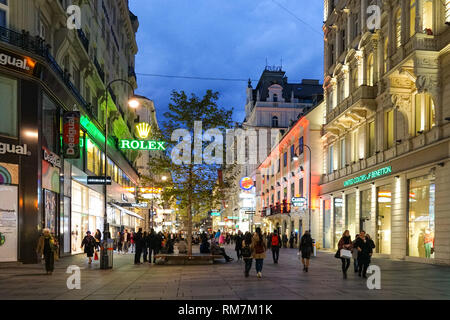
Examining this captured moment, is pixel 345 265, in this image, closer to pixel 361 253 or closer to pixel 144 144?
pixel 361 253

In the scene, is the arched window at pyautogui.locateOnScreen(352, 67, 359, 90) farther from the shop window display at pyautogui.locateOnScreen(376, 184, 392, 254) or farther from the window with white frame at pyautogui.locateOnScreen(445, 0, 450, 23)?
the window with white frame at pyautogui.locateOnScreen(445, 0, 450, 23)

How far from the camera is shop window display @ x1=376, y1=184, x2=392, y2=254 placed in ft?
100

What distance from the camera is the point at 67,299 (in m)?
12.0

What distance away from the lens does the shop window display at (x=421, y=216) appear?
2512 centimetres

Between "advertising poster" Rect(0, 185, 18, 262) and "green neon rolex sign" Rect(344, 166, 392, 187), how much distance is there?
67.0ft

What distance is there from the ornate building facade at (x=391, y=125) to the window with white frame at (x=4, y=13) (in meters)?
18.9

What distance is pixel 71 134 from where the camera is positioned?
26.9 meters

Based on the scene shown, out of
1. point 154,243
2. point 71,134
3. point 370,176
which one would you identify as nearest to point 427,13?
point 370,176

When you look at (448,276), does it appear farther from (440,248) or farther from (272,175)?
(272,175)

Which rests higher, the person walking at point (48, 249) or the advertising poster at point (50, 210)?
the advertising poster at point (50, 210)

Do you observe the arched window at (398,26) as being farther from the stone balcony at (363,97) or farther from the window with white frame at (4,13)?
the window with white frame at (4,13)

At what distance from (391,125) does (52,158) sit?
64.5 ft

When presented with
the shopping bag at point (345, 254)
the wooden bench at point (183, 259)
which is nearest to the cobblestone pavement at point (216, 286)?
the shopping bag at point (345, 254)
